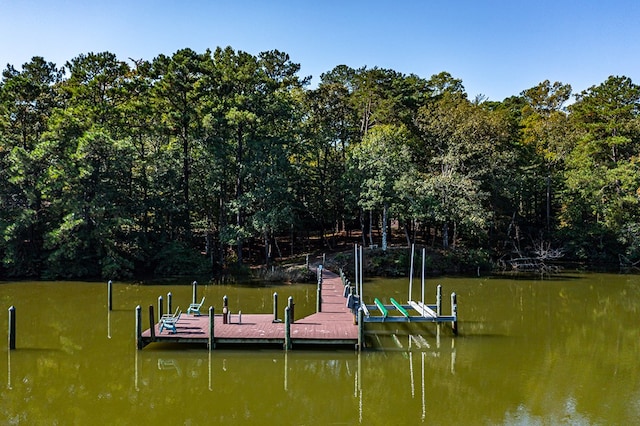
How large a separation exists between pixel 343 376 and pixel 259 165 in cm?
2084

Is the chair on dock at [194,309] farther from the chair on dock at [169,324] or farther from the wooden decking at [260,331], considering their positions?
the chair on dock at [169,324]

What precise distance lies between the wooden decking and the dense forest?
14274mm

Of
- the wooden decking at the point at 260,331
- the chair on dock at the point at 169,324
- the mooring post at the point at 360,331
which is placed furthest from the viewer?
the chair on dock at the point at 169,324

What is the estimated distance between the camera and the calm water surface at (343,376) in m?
9.59

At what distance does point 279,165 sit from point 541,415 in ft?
78.6

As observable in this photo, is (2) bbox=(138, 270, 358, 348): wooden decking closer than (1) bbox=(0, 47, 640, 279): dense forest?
Yes

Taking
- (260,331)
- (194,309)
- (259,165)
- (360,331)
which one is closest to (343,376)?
(360,331)

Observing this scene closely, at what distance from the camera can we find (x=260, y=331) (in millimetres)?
13914

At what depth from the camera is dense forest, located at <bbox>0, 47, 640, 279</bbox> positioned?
2772cm

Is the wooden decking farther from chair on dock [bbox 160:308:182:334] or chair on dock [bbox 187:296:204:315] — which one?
chair on dock [bbox 187:296:204:315]

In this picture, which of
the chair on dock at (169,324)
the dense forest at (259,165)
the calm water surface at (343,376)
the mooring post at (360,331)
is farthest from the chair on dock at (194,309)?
the dense forest at (259,165)

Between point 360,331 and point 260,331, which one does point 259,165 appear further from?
point 360,331

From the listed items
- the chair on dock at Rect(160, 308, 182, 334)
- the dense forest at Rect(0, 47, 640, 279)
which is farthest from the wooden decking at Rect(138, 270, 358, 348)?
the dense forest at Rect(0, 47, 640, 279)

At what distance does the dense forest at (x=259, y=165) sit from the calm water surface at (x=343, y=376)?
10808 mm
